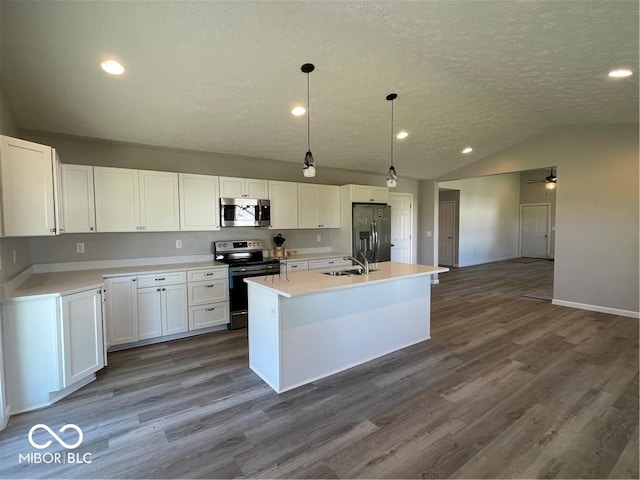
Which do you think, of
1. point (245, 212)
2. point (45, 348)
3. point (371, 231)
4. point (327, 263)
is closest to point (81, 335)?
point (45, 348)

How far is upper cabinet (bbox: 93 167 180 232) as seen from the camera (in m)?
3.69

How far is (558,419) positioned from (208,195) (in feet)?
14.4

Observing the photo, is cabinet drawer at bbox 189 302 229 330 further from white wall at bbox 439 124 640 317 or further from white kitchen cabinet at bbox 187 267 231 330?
white wall at bbox 439 124 640 317

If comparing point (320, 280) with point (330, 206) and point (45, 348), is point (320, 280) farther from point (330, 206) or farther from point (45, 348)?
point (330, 206)

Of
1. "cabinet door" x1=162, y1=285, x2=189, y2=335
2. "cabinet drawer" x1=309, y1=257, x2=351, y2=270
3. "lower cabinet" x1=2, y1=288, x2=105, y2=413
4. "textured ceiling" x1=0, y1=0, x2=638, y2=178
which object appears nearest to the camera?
"textured ceiling" x1=0, y1=0, x2=638, y2=178

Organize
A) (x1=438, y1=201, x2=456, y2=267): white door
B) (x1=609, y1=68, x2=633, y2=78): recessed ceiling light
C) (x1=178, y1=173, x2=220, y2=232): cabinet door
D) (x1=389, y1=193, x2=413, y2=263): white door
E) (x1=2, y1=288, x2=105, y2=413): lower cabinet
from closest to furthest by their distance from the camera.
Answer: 1. (x1=2, y1=288, x2=105, y2=413): lower cabinet
2. (x1=609, y1=68, x2=633, y2=78): recessed ceiling light
3. (x1=178, y1=173, x2=220, y2=232): cabinet door
4. (x1=389, y1=193, x2=413, y2=263): white door
5. (x1=438, y1=201, x2=456, y2=267): white door

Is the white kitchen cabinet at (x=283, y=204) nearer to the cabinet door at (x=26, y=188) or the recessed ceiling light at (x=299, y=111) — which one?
the recessed ceiling light at (x=299, y=111)

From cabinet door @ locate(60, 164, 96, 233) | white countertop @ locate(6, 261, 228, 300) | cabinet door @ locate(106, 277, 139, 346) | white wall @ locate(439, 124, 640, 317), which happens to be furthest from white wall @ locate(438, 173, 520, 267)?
cabinet door @ locate(60, 164, 96, 233)

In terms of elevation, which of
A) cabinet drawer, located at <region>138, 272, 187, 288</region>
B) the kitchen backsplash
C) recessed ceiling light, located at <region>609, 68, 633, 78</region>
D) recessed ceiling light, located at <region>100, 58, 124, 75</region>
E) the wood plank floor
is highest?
recessed ceiling light, located at <region>609, 68, 633, 78</region>

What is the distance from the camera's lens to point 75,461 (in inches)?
78.0

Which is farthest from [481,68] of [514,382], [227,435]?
[227,435]

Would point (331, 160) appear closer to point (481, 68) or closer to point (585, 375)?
point (481, 68)

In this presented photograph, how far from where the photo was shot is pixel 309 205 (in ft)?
17.6

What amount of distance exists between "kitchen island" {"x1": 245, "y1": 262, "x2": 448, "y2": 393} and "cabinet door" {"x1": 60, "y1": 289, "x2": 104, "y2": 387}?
1413mm
